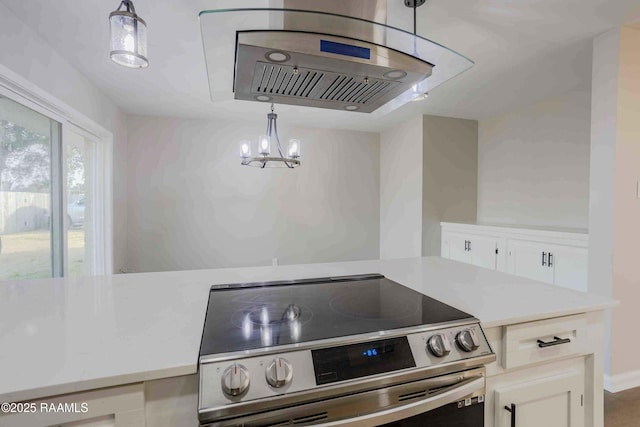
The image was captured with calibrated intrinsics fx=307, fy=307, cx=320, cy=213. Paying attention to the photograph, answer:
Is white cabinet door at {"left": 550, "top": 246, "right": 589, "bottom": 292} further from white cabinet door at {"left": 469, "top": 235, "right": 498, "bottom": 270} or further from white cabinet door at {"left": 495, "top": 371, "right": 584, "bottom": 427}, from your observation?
white cabinet door at {"left": 495, "top": 371, "right": 584, "bottom": 427}

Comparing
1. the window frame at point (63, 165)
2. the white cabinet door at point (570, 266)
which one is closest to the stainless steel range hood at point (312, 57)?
the window frame at point (63, 165)

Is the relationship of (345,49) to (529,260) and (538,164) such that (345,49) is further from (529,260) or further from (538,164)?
(538,164)

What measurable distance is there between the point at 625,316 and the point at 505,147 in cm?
221

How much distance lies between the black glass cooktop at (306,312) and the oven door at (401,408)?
Answer: 146mm

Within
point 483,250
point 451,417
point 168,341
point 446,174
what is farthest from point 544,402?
point 446,174

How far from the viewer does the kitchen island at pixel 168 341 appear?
0.65 m

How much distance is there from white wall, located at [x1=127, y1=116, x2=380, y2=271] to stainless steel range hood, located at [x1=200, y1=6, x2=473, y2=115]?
309 cm

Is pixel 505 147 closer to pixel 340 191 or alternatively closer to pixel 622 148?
pixel 622 148

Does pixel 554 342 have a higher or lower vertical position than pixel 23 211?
lower

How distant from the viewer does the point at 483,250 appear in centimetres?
326

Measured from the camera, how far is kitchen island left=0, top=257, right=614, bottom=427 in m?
0.65

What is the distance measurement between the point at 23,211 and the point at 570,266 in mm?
4020

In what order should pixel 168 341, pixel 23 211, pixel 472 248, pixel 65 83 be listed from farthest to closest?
pixel 472 248 < pixel 65 83 < pixel 23 211 < pixel 168 341

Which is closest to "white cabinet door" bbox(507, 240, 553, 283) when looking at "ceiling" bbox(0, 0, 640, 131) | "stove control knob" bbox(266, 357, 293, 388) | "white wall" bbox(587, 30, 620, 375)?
"white wall" bbox(587, 30, 620, 375)
